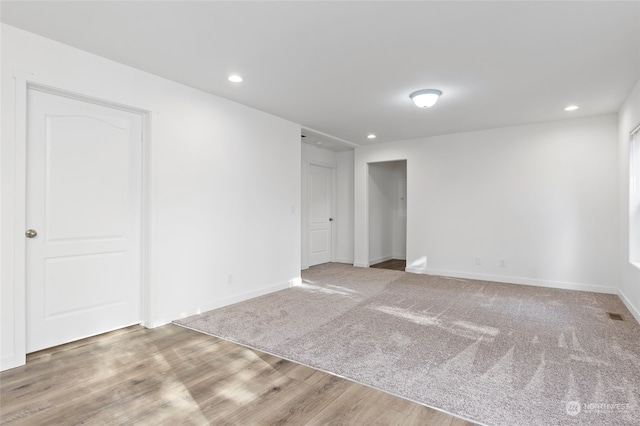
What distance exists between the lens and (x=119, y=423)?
1811mm

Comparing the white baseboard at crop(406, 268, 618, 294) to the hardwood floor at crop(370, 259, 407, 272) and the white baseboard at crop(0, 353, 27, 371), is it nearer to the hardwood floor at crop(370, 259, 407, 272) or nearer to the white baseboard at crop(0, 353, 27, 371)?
the hardwood floor at crop(370, 259, 407, 272)

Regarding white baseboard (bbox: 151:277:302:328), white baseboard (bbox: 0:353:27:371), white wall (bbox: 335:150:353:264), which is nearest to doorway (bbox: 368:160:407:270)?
white wall (bbox: 335:150:353:264)

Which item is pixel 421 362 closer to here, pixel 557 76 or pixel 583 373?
pixel 583 373

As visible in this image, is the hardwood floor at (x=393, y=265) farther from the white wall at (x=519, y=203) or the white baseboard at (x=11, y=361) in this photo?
the white baseboard at (x=11, y=361)

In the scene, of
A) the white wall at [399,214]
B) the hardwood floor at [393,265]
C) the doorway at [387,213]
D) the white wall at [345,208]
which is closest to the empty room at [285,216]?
the hardwood floor at [393,265]

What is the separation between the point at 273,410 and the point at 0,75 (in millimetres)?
3017

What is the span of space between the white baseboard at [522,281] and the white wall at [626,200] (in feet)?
1.02

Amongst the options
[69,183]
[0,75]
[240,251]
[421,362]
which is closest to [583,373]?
[421,362]

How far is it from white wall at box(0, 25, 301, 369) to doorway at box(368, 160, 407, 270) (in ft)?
8.55

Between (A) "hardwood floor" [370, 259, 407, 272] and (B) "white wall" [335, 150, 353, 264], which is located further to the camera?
(B) "white wall" [335, 150, 353, 264]

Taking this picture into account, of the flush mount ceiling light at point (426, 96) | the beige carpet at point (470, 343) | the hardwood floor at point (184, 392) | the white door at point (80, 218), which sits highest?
the flush mount ceiling light at point (426, 96)

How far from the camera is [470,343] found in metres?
2.88

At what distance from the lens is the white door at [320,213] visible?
22.4 feet

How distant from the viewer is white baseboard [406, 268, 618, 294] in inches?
183
